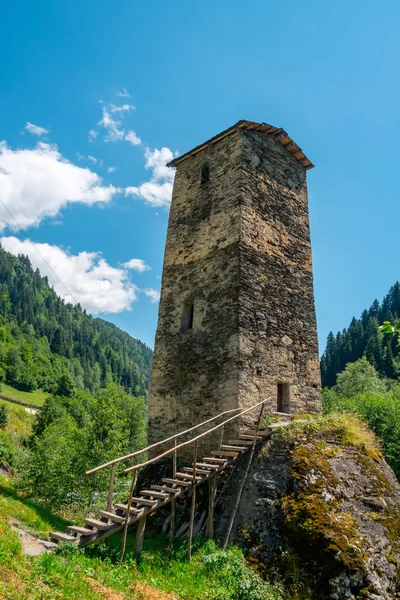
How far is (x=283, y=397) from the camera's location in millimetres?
11547

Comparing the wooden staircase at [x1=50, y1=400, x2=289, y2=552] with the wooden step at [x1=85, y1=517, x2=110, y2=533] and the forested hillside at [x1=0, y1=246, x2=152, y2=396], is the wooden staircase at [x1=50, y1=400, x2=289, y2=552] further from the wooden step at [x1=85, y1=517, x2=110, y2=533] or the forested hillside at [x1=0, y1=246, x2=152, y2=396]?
the forested hillside at [x1=0, y1=246, x2=152, y2=396]

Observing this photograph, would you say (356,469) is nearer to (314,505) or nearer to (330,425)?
(330,425)

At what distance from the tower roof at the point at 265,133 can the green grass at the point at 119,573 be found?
1216cm

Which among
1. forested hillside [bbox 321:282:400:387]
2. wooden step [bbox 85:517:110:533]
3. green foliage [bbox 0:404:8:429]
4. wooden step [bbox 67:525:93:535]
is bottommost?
green foliage [bbox 0:404:8:429]

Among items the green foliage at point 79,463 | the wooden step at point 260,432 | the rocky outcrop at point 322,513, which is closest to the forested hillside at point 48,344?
the green foliage at point 79,463

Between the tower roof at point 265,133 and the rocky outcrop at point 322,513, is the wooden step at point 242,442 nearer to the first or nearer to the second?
the rocky outcrop at point 322,513

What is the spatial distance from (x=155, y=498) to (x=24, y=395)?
296 ft

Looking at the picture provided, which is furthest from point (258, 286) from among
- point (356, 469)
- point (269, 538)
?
point (269, 538)

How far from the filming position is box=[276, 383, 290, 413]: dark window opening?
11414 millimetres

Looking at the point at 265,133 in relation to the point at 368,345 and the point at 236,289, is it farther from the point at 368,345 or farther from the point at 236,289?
the point at 368,345

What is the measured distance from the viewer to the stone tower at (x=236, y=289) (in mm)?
11031

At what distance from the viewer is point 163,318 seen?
13125mm

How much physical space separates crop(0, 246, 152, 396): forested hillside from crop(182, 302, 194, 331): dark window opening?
297 feet

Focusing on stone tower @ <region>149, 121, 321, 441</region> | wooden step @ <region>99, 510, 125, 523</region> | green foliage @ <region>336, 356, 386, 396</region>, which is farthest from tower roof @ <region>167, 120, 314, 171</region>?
green foliage @ <region>336, 356, 386, 396</region>
